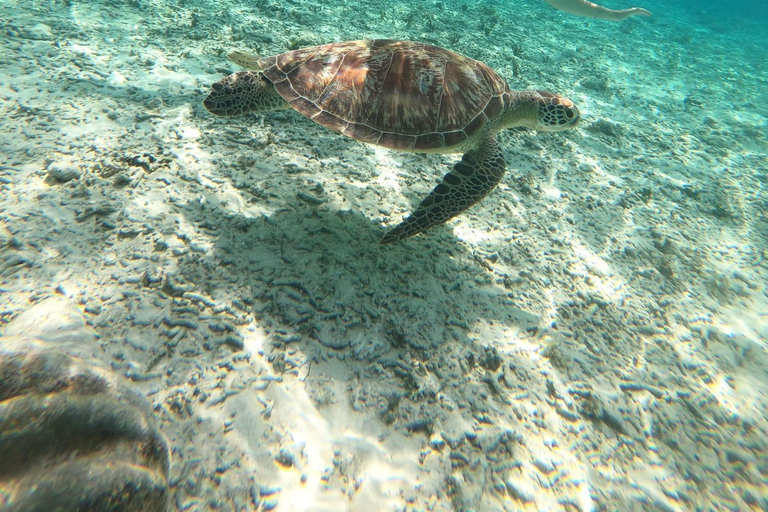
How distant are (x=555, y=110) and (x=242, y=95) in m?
3.39

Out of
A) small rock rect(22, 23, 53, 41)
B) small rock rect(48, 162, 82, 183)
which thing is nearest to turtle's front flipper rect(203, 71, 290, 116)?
small rock rect(48, 162, 82, 183)

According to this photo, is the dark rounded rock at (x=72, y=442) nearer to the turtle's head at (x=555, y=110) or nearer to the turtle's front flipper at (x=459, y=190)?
the turtle's front flipper at (x=459, y=190)

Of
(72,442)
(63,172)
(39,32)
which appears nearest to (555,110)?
(72,442)

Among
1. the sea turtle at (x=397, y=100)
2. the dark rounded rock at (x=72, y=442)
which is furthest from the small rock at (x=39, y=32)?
the dark rounded rock at (x=72, y=442)

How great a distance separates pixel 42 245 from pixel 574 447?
3.72m

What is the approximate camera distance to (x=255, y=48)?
5.12 metres

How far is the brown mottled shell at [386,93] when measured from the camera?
2.82 m

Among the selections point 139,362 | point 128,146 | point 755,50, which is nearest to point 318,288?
point 139,362

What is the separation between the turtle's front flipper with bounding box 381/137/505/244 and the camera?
2672 mm

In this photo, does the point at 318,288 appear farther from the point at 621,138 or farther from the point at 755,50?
the point at 755,50

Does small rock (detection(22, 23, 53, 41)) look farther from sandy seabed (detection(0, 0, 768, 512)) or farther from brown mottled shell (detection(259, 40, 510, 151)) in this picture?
brown mottled shell (detection(259, 40, 510, 151))

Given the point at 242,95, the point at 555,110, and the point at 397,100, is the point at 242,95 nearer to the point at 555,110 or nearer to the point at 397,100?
the point at 397,100

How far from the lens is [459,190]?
9.57 feet

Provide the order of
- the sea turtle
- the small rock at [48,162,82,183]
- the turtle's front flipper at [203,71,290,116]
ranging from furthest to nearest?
1. the turtle's front flipper at [203,71,290,116]
2. the sea turtle
3. the small rock at [48,162,82,183]
